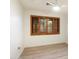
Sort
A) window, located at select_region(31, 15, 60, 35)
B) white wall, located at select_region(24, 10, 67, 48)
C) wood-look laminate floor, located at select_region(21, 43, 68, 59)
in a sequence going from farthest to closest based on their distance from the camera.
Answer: window, located at select_region(31, 15, 60, 35), white wall, located at select_region(24, 10, 67, 48), wood-look laminate floor, located at select_region(21, 43, 68, 59)

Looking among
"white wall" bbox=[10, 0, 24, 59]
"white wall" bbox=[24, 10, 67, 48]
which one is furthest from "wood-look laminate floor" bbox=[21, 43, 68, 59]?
"white wall" bbox=[24, 10, 67, 48]

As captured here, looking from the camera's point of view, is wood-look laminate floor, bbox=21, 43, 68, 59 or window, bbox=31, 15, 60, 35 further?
window, bbox=31, 15, 60, 35

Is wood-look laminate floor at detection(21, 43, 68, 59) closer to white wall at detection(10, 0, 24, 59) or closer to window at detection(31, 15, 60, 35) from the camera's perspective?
white wall at detection(10, 0, 24, 59)

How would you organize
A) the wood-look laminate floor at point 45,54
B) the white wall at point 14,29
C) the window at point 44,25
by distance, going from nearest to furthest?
the white wall at point 14,29
the wood-look laminate floor at point 45,54
the window at point 44,25

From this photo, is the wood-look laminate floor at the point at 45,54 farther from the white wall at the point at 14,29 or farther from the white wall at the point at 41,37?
the white wall at the point at 41,37

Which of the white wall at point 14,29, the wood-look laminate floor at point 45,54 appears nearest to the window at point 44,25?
the wood-look laminate floor at point 45,54

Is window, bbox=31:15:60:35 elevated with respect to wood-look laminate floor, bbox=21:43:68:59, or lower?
elevated

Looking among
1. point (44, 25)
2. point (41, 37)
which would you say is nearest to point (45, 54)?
point (41, 37)

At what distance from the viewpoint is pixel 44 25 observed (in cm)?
562

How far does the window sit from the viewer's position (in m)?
5.25

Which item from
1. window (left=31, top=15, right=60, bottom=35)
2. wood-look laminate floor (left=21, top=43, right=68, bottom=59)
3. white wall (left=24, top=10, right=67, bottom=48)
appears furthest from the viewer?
window (left=31, top=15, right=60, bottom=35)

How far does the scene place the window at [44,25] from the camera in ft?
17.2
